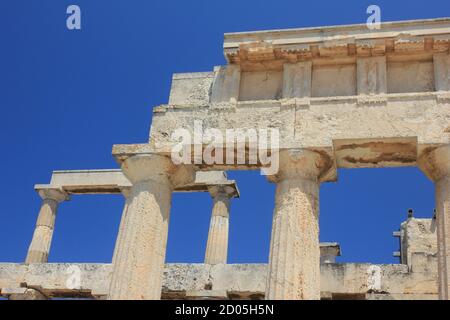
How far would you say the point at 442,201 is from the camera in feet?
30.5

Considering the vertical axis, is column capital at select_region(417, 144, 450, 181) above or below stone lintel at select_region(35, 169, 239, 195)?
below

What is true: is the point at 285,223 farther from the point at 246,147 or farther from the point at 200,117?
the point at 200,117

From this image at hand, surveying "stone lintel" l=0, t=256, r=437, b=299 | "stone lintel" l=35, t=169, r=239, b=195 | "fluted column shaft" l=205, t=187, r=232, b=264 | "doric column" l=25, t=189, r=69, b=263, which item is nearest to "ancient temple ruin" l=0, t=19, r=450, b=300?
"stone lintel" l=0, t=256, r=437, b=299

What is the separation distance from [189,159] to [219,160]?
21.9 inches

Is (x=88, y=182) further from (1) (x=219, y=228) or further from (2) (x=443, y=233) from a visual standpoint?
(2) (x=443, y=233)

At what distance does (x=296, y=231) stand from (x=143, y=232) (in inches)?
103

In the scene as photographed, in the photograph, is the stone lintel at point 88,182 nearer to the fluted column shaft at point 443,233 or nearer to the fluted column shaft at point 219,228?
the fluted column shaft at point 219,228

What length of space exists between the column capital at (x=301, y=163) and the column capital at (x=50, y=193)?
46.4ft

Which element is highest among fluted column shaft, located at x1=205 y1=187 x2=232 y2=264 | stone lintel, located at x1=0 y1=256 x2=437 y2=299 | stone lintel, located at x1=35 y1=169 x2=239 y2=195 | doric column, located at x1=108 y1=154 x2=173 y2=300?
stone lintel, located at x1=35 y1=169 x2=239 y2=195

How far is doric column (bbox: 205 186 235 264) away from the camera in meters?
18.6

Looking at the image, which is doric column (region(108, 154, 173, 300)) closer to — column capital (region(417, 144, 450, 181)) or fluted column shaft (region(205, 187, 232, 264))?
column capital (region(417, 144, 450, 181))

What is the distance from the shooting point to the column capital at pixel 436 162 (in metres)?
9.42
